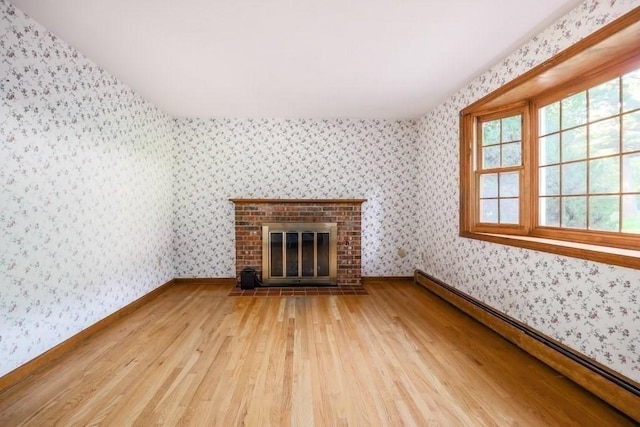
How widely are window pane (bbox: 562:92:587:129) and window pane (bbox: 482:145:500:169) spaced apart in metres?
0.66

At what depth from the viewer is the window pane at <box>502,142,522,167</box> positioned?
9.34 feet

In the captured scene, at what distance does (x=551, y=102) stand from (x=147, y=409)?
3.55 meters

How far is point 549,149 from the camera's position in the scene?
257 centimetres

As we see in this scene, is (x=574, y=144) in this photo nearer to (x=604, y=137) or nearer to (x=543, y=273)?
(x=604, y=137)

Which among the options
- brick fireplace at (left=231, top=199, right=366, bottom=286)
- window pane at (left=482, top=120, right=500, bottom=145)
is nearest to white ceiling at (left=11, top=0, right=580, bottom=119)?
window pane at (left=482, top=120, right=500, bottom=145)

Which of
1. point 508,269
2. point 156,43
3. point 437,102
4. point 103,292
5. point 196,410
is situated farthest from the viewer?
point 437,102

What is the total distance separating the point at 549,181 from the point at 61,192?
388cm

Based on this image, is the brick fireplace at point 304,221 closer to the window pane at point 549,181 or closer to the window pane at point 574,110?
the window pane at point 549,181

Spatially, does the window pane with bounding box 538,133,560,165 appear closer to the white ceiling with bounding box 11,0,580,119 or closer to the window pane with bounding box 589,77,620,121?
the window pane with bounding box 589,77,620,121

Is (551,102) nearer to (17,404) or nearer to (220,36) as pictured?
(220,36)

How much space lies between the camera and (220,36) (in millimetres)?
2293


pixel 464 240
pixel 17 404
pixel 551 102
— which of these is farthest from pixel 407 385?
pixel 551 102

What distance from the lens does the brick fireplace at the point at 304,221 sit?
14.2 feet

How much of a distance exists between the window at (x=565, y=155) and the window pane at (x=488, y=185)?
1 cm
